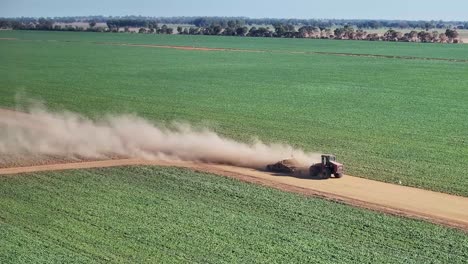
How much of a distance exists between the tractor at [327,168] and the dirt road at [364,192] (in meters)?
0.48

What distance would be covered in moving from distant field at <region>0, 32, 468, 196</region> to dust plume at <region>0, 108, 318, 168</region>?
298 cm

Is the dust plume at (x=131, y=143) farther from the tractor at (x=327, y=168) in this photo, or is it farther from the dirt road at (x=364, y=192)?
the tractor at (x=327, y=168)

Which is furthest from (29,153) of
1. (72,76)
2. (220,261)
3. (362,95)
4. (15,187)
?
(72,76)

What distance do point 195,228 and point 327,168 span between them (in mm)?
11604

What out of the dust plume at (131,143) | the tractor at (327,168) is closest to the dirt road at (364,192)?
the tractor at (327,168)

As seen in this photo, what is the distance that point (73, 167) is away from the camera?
131 ft

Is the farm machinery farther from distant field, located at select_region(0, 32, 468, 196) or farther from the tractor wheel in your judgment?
distant field, located at select_region(0, 32, 468, 196)

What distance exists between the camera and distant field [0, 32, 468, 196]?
44.4m

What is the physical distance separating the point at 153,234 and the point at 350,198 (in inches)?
413

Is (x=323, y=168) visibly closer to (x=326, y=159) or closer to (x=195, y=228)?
(x=326, y=159)

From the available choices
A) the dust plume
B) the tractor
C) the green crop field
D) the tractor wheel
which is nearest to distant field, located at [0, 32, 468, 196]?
the tractor

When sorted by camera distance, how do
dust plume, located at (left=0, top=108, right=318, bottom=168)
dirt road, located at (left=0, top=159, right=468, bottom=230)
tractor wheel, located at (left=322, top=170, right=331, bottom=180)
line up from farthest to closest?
dust plume, located at (left=0, top=108, right=318, bottom=168) → tractor wheel, located at (left=322, top=170, right=331, bottom=180) → dirt road, located at (left=0, top=159, right=468, bottom=230)

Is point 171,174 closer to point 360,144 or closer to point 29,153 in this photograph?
point 29,153

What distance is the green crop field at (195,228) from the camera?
25.3 meters
